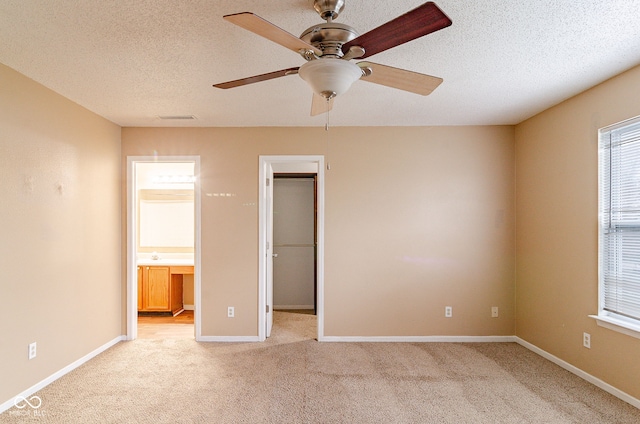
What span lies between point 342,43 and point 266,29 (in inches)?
14.8

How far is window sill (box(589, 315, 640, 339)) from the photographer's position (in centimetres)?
274

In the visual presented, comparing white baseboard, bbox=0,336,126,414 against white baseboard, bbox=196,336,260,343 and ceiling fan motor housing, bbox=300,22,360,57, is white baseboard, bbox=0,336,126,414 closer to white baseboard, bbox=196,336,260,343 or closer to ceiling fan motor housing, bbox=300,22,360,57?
white baseboard, bbox=196,336,260,343

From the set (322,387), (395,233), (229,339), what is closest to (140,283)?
(229,339)

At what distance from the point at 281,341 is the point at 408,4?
3.55 meters

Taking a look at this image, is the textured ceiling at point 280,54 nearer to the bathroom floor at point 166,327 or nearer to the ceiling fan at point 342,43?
the ceiling fan at point 342,43

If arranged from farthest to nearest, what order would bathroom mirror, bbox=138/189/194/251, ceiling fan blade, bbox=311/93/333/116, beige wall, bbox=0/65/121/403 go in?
bathroom mirror, bbox=138/189/194/251 < beige wall, bbox=0/65/121/403 < ceiling fan blade, bbox=311/93/333/116

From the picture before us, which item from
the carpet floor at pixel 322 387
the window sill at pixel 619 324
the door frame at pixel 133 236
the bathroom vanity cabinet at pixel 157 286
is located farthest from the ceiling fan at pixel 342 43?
the bathroom vanity cabinet at pixel 157 286

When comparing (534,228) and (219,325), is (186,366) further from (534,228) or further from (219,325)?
(534,228)

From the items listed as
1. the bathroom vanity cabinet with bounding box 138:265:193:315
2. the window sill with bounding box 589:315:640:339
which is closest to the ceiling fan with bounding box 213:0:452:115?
the window sill with bounding box 589:315:640:339

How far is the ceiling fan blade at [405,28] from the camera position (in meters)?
1.35

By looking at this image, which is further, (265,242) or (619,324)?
(265,242)

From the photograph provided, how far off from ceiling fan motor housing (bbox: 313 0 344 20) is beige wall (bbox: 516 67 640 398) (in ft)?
7.56

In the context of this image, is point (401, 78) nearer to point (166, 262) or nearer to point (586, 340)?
point (586, 340)

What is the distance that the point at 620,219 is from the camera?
2955 millimetres
